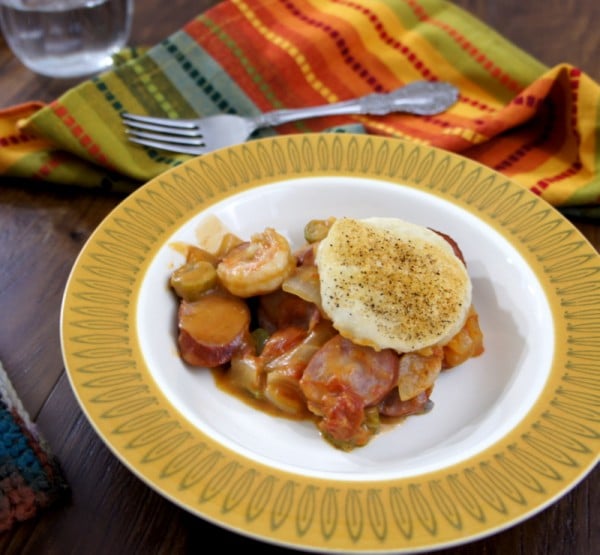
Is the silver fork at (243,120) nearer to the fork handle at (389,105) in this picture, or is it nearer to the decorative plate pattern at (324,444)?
the fork handle at (389,105)

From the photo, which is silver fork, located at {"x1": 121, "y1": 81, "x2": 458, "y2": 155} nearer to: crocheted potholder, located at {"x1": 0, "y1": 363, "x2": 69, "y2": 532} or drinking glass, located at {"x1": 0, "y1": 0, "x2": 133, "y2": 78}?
drinking glass, located at {"x1": 0, "y1": 0, "x2": 133, "y2": 78}

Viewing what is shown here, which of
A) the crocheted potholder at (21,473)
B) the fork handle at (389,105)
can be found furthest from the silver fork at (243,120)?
the crocheted potholder at (21,473)

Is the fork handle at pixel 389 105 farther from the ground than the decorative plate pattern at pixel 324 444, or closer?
closer

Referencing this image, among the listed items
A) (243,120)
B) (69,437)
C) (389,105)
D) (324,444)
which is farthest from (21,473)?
(389,105)

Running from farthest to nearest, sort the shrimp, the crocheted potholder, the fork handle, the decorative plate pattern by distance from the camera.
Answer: the fork handle < the shrimp < the crocheted potholder < the decorative plate pattern

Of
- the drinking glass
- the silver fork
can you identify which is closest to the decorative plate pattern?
the silver fork

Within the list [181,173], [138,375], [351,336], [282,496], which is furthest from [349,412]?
[181,173]

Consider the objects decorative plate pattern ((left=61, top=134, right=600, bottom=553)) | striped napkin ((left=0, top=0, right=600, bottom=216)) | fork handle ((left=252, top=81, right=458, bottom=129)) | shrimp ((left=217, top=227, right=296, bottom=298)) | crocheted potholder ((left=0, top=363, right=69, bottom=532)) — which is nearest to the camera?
decorative plate pattern ((left=61, top=134, right=600, bottom=553))

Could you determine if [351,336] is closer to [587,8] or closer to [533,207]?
[533,207]
